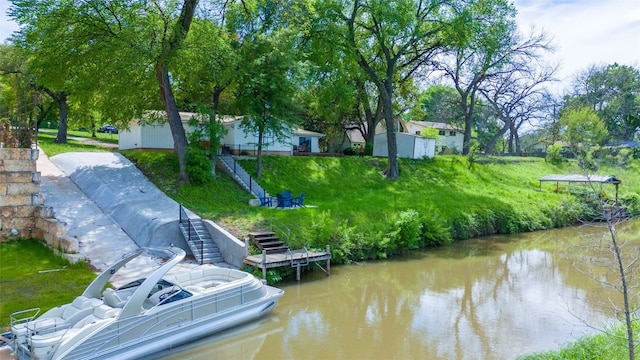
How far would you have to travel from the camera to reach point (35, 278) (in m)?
13.2

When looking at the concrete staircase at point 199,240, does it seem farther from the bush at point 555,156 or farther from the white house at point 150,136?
the bush at point 555,156

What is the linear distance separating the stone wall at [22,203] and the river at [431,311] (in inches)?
337

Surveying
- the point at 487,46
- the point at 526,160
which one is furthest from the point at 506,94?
the point at 487,46

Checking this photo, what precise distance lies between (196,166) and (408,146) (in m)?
19.5

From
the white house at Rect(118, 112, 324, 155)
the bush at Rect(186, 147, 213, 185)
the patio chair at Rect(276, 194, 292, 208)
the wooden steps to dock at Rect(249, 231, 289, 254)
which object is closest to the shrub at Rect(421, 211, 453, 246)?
the patio chair at Rect(276, 194, 292, 208)

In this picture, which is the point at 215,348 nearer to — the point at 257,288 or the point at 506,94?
the point at 257,288

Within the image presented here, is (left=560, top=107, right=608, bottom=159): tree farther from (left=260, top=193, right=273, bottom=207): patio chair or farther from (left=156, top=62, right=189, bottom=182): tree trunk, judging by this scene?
(left=156, top=62, right=189, bottom=182): tree trunk

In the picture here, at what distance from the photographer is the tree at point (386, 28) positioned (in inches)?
1050

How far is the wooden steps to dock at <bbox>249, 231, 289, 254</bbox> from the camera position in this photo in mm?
16062

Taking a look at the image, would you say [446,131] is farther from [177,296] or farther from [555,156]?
[177,296]

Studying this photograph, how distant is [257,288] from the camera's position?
1249 centimetres

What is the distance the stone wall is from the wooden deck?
21.7 ft

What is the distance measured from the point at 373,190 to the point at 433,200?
4120 mm

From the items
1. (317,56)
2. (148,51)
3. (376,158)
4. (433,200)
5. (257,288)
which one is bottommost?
(257,288)
